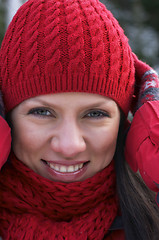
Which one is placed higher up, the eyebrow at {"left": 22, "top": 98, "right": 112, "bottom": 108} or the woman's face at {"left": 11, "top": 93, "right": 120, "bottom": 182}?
the eyebrow at {"left": 22, "top": 98, "right": 112, "bottom": 108}

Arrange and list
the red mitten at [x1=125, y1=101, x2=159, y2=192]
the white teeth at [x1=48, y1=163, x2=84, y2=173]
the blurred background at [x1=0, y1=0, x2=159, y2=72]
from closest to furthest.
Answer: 1. the red mitten at [x1=125, y1=101, x2=159, y2=192]
2. the white teeth at [x1=48, y1=163, x2=84, y2=173]
3. the blurred background at [x1=0, y1=0, x2=159, y2=72]

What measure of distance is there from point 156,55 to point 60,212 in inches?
245

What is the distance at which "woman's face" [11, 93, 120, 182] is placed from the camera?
137cm

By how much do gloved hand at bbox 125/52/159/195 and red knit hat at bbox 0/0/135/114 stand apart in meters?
0.13

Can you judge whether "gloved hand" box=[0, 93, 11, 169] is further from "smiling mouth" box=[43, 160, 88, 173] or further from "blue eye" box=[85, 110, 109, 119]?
"blue eye" box=[85, 110, 109, 119]

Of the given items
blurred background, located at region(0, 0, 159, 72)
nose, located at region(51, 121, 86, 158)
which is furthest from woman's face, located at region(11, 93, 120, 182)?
blurred background, located at region(0, 0, 159, 72)

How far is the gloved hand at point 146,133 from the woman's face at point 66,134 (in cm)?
10

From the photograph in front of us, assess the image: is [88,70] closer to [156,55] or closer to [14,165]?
[14,165]

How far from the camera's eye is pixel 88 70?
1.38 metres

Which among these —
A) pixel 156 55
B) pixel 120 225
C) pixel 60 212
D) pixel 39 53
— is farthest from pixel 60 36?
pixel 156 55

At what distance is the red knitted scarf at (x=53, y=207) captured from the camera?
56.1 inches

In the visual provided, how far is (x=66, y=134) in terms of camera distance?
53.4 inches

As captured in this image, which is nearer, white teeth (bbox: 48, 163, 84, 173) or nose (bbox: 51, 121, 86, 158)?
nose (bbox: 51, 121, 86, 158)

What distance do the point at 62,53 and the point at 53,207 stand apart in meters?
0.68
